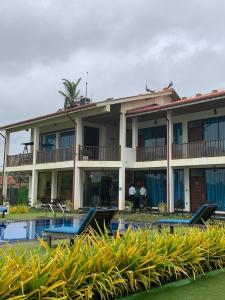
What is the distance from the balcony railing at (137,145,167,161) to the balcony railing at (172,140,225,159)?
967mm

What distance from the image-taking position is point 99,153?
24.0 meters

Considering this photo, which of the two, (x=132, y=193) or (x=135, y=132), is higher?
(x=135, y=132)

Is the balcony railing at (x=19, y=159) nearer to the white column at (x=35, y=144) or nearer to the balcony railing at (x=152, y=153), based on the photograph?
the white column at (x=35, y=144)

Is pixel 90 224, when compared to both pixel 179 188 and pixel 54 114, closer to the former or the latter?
pixel 179 188

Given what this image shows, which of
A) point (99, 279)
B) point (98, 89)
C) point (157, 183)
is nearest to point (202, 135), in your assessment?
point (157, 183)

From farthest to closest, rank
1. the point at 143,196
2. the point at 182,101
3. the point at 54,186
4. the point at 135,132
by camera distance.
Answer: the point at 54,186 < the point at 135,132 < the point at 143,196 < the point at 182,101

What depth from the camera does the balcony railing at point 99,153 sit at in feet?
75.4

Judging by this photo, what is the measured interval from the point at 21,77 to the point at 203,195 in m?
15.2

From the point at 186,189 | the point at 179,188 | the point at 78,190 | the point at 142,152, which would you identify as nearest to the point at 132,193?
the point at 142,152

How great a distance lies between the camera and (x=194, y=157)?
20.1 meters

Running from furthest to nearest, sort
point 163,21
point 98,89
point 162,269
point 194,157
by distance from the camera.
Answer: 1. point 98,89
2. point 194,157
3. point 163,21
4. point 162,269

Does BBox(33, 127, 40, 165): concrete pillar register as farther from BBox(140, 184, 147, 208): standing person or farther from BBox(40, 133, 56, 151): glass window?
BBox(140, 184, 147, 208): standing person

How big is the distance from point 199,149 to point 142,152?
3.82 m

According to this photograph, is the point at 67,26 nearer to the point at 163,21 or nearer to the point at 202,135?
the point at 163,21
